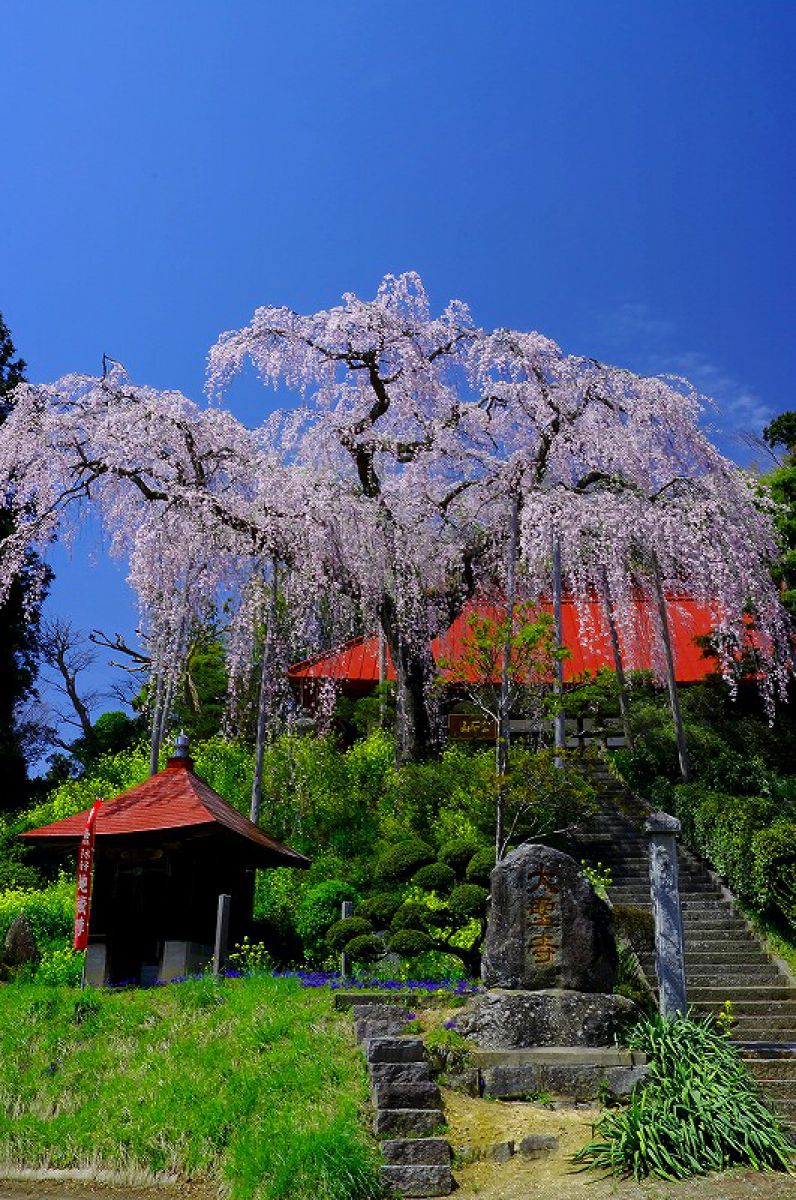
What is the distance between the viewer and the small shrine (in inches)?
545

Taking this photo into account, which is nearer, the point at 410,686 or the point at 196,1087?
the point at 196,1087

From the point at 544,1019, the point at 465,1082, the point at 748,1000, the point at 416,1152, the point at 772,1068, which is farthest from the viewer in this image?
the point at 748,1000

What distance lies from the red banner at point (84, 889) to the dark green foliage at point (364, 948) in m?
3.17

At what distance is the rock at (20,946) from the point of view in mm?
14711

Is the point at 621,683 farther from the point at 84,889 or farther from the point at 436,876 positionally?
the point at 84,889

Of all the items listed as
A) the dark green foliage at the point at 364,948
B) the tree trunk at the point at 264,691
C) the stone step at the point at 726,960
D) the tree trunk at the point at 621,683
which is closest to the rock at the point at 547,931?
the dark green foliage at the point at 364,948

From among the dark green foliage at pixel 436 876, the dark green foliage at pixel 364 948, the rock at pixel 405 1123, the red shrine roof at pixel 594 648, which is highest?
the red shrine roof at pixel 594 648

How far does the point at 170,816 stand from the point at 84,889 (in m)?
1.33

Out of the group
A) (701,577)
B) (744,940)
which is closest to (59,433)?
(701,577)

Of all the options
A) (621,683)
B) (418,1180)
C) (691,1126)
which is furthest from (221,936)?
(621,683)

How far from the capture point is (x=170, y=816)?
1395 cm

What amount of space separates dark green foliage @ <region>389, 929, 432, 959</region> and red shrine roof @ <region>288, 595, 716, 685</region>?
941 centimetres

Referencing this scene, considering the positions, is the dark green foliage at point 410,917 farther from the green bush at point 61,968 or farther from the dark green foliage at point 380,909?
the green bush at point 61,968

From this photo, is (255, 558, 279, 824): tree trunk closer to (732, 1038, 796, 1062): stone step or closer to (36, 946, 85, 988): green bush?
(36, 946, 85, 988): green bush
